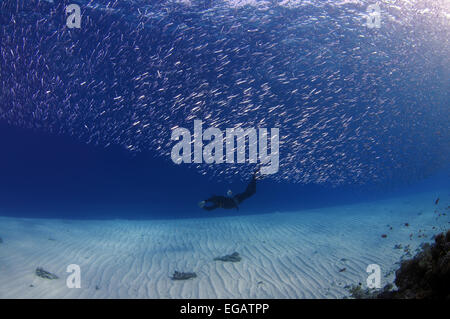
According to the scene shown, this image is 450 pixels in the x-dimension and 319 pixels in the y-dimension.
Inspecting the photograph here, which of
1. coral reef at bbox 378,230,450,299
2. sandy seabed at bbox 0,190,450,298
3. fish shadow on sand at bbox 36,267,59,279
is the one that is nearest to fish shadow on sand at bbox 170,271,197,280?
sandy seabed at bbox 0,190,450,298

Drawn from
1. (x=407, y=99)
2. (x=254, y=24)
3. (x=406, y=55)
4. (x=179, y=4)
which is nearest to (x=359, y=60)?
(x=406, y=55)

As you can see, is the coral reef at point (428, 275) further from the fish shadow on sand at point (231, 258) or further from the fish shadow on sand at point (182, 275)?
the fish shadow on sand at point (231, 258)

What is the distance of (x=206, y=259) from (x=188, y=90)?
11561 mm

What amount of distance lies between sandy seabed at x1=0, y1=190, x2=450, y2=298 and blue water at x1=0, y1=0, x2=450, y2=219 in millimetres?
9243

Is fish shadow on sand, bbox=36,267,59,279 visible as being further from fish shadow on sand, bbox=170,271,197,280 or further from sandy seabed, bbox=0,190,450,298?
fish shadow on sand, bbox=170,271,197,280

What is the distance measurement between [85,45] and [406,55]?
1987cm

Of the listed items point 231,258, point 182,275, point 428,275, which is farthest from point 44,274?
point 428,275

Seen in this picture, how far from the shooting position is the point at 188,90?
1686 centimetres

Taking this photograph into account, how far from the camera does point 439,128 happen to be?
93.0 ft

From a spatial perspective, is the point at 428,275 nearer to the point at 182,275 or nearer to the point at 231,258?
the point at 182,275

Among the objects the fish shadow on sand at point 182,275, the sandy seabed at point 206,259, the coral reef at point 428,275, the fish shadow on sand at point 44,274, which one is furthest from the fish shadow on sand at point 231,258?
the coral reef at point 428,275

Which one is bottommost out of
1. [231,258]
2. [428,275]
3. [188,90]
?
[231,258]

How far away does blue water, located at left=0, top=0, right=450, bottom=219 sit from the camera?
506 inches

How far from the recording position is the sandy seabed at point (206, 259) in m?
6.36
